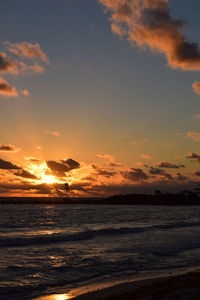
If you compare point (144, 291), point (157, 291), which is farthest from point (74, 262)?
point (157, 291)

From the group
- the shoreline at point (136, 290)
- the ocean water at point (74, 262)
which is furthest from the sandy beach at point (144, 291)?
the ocean water at point (74, 262)

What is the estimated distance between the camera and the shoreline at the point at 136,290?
1039cm

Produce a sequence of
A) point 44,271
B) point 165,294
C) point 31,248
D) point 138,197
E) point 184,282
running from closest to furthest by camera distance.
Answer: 1. point 165,294
2. point 184,282
3. point 44,271
4. point 31,248
5. point 138,197

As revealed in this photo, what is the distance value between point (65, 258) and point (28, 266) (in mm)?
3257

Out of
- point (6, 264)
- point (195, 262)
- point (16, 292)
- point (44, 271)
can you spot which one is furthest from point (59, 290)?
point (195, 262)

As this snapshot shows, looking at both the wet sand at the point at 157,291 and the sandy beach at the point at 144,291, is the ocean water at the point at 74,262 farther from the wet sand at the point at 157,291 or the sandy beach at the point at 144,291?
the wet sand at the point at 157,291

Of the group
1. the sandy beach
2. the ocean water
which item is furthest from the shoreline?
the ocean water

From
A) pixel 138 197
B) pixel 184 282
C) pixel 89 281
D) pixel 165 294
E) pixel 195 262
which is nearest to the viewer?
pixel 165 294

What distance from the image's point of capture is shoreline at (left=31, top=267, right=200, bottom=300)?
10.4m

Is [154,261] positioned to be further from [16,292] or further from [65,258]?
[16,292]

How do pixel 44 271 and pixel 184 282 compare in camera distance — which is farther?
pixel 44 271

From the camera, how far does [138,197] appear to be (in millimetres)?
188500

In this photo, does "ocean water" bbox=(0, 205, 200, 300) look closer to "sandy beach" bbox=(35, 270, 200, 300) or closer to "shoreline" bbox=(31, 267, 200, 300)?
"shoreline" bbox=(31, 267, 200, 300)

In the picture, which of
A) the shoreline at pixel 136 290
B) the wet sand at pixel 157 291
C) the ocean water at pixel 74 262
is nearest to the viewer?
the wet sand at pixel 157 291
